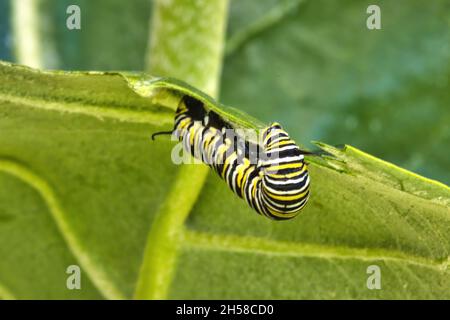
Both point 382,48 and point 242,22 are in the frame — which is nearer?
point 382,48

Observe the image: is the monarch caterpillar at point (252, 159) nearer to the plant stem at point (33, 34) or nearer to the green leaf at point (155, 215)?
the green leaf at point (155, 215)

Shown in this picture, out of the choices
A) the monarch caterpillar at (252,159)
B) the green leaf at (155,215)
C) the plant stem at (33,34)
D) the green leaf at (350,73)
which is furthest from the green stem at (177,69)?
the plant stem at (33,34)

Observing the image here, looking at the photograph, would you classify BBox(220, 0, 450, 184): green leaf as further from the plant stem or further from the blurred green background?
the plant stem

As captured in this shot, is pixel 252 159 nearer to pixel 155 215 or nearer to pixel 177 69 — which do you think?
pixel 155 215

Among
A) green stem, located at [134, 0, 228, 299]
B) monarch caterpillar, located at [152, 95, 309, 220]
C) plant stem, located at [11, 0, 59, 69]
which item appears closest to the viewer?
monarch caterpillar, located at [152, 95, 309, 220]

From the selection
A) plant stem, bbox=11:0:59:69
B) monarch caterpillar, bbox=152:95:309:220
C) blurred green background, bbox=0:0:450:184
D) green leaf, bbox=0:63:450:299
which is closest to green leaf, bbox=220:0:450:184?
blurred green background, bbox=0:0:450:184
